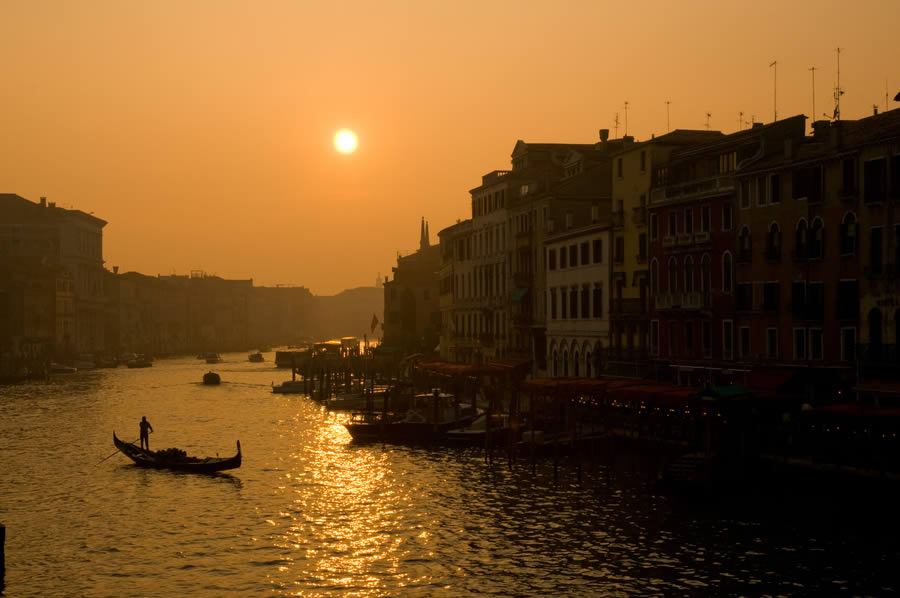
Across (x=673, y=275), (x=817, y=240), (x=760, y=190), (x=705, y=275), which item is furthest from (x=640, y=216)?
(x=817, y=240)

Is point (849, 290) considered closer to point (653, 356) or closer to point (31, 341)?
point (653, 356)

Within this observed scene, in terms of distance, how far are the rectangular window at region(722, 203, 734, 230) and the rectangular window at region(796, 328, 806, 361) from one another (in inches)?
285

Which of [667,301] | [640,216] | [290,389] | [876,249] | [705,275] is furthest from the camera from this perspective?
[290,389]

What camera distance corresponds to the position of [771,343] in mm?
52406

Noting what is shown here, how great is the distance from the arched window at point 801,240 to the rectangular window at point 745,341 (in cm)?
500

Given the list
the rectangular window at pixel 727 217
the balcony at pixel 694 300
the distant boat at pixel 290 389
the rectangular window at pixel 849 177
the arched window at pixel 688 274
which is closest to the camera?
the rectangular window at pixel 849 177

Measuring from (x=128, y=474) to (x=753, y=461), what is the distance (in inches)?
1143

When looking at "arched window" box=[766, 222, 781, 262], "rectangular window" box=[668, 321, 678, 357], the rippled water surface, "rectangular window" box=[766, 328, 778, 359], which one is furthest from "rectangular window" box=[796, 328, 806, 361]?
"rectangular window" box=[668, 321, 678, 357]

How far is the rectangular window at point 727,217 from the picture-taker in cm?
5569

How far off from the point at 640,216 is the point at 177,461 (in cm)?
2872

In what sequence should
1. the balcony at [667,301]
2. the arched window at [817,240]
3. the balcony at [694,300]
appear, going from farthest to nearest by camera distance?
the balcony at [667,301], the balcony at [694,300], the arched window at [817,240]

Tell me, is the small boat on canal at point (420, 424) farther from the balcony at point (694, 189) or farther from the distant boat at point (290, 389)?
the distant boat at point (290, 389)

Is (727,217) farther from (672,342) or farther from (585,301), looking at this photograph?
(585,301)

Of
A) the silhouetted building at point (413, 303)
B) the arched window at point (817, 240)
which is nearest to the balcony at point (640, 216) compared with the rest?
the arched window at point (817, 240)
